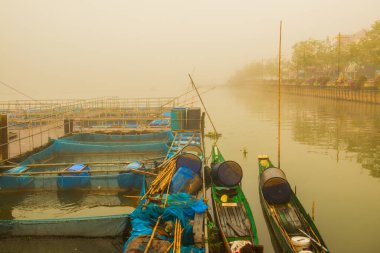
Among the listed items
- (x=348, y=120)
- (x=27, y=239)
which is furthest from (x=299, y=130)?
(x=27, y=239)

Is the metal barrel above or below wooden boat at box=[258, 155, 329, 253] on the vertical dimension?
above

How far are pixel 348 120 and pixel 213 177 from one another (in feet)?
111

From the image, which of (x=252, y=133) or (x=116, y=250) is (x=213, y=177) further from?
(x=252, y=133)

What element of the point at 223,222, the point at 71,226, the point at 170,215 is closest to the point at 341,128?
the point at 223,222

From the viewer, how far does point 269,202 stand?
48.6 feet

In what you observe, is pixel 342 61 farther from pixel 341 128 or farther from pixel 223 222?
pixel 223 222

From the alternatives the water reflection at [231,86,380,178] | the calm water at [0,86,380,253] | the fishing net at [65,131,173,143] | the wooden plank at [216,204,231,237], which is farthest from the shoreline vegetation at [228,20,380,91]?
the wooden plank at [216,204,231,237]

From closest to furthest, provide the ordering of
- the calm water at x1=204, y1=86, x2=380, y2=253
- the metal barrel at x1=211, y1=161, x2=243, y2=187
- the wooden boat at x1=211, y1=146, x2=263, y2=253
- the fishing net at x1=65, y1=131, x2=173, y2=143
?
1. the wooden boat at x1=211, y1=146, x2=263, y2=253
2. the calm water at x1=204, y1=86, x2=380, y2=253
3. the metal barrel at x1=211, y1=161, x2=243, y2=187
4. the fishing net at x1=65, y1=131, x2=173, y2=143

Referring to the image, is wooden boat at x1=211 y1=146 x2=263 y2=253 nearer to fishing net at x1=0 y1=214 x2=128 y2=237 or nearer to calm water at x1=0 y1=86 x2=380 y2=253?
calm water at x1=0 y1=86 x2=380 y2=253

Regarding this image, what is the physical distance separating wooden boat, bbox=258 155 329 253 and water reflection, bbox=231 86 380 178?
1141 centimetres

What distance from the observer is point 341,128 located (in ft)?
133

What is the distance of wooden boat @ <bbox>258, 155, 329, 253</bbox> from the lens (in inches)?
445

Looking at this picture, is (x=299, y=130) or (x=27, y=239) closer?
(x=27, y=239)

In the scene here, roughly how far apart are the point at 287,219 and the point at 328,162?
14.3 m
